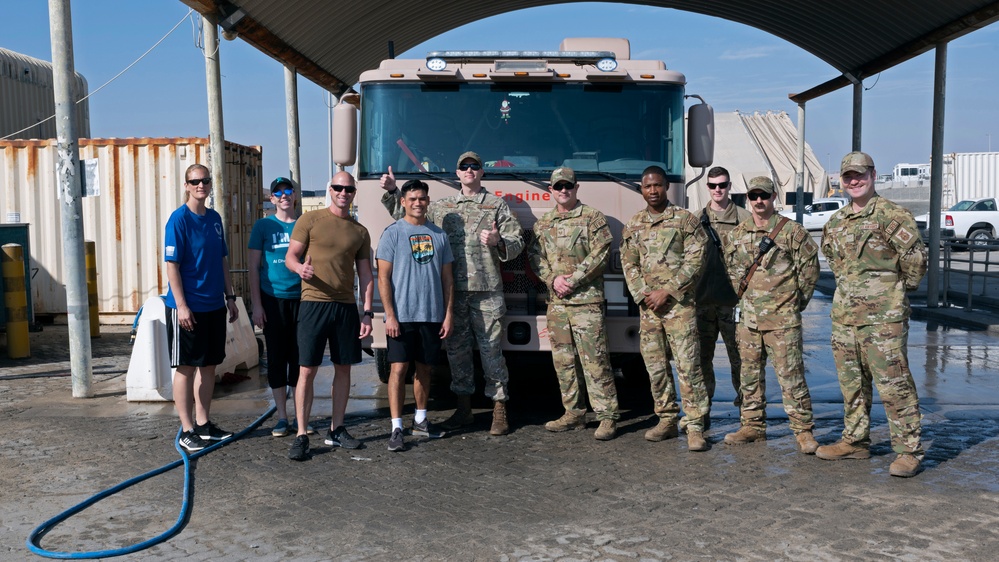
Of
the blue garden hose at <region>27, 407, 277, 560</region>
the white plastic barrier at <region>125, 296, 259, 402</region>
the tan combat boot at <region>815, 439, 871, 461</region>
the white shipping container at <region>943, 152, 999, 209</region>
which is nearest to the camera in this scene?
the blue garden hose at <region>27, 407, 277, 560</region>

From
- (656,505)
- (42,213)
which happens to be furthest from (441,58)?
(42,213)

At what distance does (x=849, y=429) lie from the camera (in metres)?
6.43

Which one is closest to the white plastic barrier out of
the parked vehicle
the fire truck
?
the fire truck

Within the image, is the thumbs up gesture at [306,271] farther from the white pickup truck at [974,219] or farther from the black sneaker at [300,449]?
the white pickup truck at [974,219]

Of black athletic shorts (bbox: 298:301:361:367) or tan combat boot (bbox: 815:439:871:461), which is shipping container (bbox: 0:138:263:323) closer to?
black athletic shorts (bbox: 298:301:361:367)

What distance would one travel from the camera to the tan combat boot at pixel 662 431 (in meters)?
7.05

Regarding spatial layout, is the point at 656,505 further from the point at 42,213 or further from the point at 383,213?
the point at 42,213

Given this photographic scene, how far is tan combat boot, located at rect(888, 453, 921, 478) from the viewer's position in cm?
599

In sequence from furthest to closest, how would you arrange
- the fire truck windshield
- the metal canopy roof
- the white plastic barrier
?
1. the metal canopy roof
2. the white plastic barrier
3. the fire truck windshield

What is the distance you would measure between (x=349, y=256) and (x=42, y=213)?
8.66 metres

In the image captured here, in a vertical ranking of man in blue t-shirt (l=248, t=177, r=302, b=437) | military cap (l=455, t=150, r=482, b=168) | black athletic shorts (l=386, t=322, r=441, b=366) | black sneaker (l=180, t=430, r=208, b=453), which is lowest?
black sneaker (l=180, t=430, r=208, b=453)

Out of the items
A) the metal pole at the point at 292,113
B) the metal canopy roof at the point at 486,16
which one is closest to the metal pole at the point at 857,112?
the metal canopy roof at the point at 486,16

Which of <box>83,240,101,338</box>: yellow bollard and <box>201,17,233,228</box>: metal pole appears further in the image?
<box>83,240,101,338</box>: yellow bollard

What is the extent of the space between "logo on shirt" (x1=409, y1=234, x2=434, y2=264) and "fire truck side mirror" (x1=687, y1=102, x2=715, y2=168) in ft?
7.37
